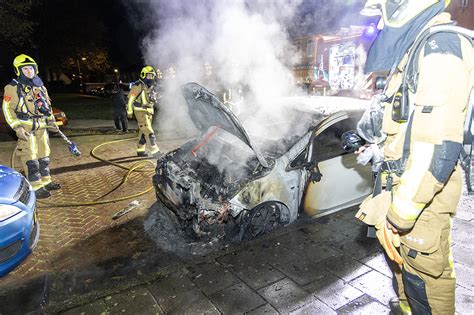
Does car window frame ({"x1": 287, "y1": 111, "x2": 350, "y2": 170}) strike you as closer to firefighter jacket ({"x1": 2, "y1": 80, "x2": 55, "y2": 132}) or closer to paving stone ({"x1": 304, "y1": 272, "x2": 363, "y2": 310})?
paving stone ({"x1": 304, "y1": 272, "x2": 363, "y2": 310})

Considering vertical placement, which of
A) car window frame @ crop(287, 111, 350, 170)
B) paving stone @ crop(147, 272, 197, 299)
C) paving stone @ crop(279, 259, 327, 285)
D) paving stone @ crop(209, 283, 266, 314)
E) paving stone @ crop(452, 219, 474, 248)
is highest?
car window frame @ crop(287, 111, 350, 170)

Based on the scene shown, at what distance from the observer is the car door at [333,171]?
411 centimetres

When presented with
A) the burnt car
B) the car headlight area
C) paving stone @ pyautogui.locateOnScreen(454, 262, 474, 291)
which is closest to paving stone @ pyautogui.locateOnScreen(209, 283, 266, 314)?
the burnt car

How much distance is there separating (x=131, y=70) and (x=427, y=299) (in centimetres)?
6533

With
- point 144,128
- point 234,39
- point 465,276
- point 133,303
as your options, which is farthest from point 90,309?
point 234,39

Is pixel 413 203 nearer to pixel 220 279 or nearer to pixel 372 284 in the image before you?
pixel 372 284

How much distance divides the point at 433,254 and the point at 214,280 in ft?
6.27

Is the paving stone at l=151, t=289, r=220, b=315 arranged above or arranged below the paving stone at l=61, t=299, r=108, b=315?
below

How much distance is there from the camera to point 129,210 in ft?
17.1

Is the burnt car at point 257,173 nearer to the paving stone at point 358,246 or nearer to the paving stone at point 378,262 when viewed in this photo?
the paving stone at point 358,246

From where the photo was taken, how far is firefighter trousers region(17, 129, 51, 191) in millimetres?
5848

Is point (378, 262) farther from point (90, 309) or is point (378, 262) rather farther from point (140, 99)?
point (140, 99)

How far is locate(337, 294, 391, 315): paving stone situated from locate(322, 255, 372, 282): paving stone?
0.29m

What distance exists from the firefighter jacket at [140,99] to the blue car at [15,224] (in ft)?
15.6
